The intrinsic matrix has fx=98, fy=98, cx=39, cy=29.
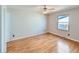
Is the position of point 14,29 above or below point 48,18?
below

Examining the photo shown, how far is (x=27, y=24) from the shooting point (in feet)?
7.02

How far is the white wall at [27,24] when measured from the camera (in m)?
2.06

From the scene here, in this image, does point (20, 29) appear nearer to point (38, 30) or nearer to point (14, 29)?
point (14, 29)

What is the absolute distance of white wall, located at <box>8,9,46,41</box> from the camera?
2.06m

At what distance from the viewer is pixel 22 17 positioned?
210 cm

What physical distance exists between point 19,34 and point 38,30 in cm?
43
